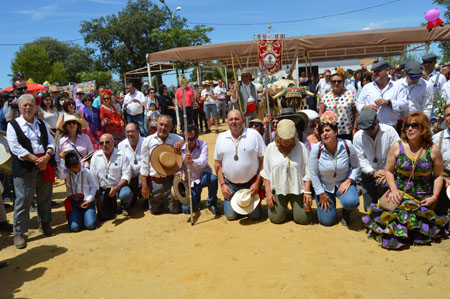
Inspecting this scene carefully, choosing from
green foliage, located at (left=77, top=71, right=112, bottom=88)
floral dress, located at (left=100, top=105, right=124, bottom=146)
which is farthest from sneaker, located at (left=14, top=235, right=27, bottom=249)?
green foliage, located at (left=77, top=71, right=112, bottom=88)

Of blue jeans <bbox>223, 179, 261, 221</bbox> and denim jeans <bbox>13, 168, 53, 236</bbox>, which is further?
blue jeans <bbox>223, 179, 261, 221</bbox>

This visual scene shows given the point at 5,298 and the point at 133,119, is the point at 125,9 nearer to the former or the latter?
the point at 133,119

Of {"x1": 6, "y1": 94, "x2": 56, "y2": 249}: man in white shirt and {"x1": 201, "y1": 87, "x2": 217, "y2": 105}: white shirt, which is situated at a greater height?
{"x1": 201, "y1": 87, "x2": 217, "y2": 105}: white shirt

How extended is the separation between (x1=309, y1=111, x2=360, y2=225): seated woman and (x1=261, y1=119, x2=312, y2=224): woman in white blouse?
0.19 m

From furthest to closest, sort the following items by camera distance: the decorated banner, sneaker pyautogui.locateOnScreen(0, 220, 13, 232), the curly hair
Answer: the decorated banner
sneaker pyautogui.locateOnScreen(0, 220, 13, 232)
the curly hair

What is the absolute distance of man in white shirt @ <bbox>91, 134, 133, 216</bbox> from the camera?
18.5 ft

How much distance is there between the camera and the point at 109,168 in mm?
5648

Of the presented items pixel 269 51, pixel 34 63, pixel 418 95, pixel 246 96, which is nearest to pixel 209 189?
pixel 269 51

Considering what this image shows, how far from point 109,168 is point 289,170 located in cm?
289

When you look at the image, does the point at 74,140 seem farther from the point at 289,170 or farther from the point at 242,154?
the point at 289,170

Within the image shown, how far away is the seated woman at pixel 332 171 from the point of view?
4.43 metres

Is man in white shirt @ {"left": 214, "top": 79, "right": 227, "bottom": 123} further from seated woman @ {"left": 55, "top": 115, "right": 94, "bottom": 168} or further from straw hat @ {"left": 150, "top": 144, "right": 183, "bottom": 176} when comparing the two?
straw hat @ {"left": 150, "top": 144, "right": 183, "bottom": 176}

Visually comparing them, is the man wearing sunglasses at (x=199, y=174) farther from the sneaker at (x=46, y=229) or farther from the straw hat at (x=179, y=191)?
the sneaker at (x=46, y=229)

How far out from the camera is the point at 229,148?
505cm
